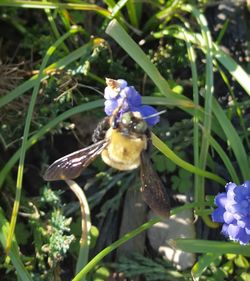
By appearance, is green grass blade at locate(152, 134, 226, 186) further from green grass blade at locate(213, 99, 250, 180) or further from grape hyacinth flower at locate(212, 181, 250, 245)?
grape hyacinth flower at locate(212, 181, 250, 245)

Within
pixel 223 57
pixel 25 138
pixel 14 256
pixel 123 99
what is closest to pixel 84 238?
pixel 14 256

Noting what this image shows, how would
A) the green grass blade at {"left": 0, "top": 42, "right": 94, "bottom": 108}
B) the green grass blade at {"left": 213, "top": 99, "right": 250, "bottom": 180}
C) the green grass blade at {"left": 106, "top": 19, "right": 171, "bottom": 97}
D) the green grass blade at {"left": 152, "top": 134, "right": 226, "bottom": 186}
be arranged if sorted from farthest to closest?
the green grass blade at {"left": 0, "top": 42, "right": 94, "bottom": 108}, the green grass blade at {"left": 213, "top": 99, "right": 250, "bottom": 180}, the green grass blade at {"left": 106, "top": 19, "right": 171, "bottom": 97}, the green grass blade at {"left": 152, "top": 134, "right": 226, "bottom": 186}

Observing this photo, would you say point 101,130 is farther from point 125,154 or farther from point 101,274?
point 101,274

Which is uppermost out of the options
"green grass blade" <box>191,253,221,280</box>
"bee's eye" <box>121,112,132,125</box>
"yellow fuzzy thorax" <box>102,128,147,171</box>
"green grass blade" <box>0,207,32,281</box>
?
"bee's eye" <box>121,112,132,125</box>

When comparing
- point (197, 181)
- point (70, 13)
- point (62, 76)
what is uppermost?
point (70, 13)

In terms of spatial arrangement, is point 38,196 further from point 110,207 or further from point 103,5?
point 103,5

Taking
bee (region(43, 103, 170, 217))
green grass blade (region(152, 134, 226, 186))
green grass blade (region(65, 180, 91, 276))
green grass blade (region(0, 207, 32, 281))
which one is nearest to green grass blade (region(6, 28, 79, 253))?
green grass blade (region(0, 207, 32, 281))

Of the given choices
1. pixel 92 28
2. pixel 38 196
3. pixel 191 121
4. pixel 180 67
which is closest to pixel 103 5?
pixel 92 28
